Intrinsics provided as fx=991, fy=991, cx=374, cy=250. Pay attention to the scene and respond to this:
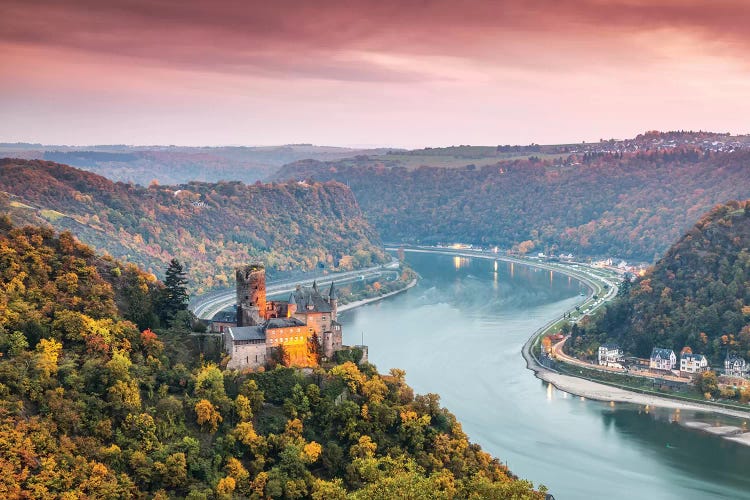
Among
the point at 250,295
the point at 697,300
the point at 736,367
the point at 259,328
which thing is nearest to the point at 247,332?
the point at 259,328

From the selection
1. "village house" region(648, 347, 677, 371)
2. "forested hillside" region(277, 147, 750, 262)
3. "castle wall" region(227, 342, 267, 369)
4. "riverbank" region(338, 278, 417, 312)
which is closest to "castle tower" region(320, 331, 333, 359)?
"castle wall" region(227, 342, 267, 369)

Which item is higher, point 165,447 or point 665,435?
point 165,447

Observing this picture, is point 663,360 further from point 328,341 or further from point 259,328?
point 259,328

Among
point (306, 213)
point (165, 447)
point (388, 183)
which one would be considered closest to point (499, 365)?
point (165, 447)

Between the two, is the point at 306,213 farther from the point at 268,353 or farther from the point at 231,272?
the point at 268,353

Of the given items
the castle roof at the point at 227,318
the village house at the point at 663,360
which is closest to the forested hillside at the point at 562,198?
the village house at the point at 663,360

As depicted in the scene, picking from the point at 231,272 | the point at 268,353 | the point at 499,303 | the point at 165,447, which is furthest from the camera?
the point at 231,272

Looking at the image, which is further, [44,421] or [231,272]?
[231,272]
